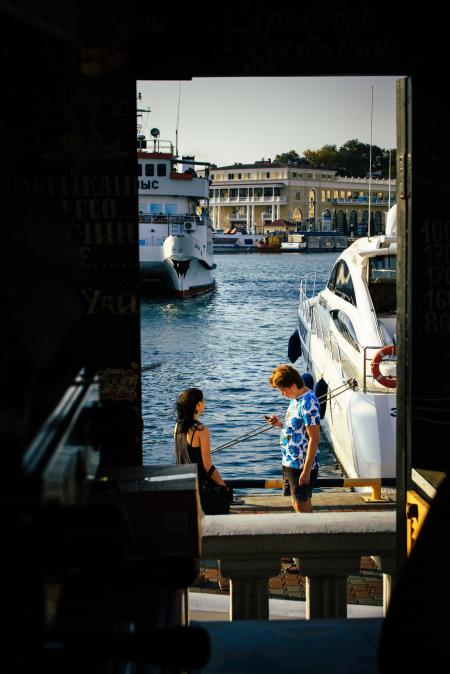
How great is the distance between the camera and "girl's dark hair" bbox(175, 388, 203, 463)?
689 cm

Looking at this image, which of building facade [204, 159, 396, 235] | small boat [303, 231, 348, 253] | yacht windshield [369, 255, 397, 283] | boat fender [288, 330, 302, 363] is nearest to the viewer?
yacht windshield [369, 255, 397, 283]

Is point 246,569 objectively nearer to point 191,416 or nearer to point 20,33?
point 20,33

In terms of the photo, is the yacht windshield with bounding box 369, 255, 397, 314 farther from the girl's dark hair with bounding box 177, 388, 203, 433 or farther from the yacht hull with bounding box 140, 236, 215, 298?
the yacht hull with bounding box 140, 236, 215, 298

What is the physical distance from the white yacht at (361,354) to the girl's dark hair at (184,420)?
545 centimetres

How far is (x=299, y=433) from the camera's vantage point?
26.5 ft

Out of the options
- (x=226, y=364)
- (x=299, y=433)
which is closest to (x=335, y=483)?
(x=299, y=433)

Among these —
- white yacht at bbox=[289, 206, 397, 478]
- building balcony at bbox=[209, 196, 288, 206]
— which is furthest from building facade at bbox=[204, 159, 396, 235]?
white yacht at bbox=[289, 206, 397, 478]

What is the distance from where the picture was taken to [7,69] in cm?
339

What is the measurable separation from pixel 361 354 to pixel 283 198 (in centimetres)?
14585

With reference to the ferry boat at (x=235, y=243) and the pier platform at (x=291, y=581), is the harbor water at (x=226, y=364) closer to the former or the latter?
the pier platform at (x=291, y=581)

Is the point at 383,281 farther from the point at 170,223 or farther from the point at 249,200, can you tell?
the point at 249,200

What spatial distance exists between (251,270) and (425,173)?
89747 mm

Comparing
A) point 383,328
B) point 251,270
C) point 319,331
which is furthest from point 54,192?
point 251,270

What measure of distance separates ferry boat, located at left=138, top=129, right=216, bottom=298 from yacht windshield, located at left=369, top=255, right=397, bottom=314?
38722 mm
